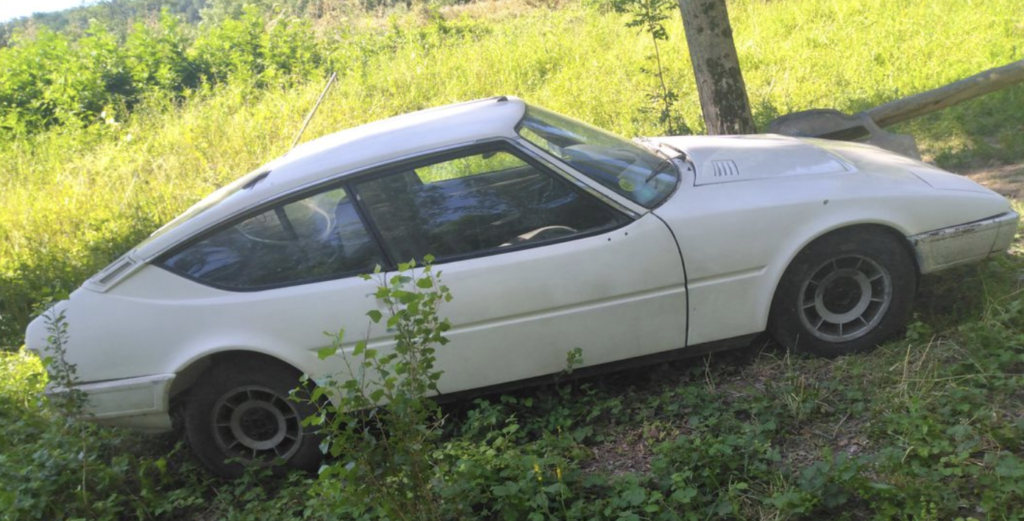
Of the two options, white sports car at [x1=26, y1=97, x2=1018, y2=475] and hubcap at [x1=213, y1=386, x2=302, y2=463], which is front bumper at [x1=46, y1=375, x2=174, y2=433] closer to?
white sports car at [x1=26, y1=97, x2=1018, y2=475]

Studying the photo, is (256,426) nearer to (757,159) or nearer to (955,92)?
(757,159)

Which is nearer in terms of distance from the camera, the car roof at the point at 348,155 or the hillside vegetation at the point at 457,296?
the hillside vegetation at the point at 457,296

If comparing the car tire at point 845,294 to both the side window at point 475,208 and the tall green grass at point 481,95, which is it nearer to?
the side window at point 475,208

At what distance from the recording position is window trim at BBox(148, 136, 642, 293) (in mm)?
4121

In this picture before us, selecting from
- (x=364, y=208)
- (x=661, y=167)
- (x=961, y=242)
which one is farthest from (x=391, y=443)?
(x=961, y=242)

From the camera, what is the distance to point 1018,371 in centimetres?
388

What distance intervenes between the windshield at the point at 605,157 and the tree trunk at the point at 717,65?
7.30ft

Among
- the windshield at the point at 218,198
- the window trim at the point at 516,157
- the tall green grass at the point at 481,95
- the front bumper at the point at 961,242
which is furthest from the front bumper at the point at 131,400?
the front bumper at the point at 961,242

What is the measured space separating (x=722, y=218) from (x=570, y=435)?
1269 mm

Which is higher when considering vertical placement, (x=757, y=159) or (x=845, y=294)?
(x=757, y=159)

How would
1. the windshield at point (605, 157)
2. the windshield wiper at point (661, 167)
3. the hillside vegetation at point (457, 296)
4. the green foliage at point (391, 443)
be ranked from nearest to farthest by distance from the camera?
the green foliage at point (391, 443) < the hillside vegetation at point (457, 296) < the windshield at point (605, 157) < the windshield wiper at point (661, 167)

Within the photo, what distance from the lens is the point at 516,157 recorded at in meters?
4.29

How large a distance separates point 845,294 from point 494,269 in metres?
1.77

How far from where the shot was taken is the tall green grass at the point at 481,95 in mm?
7832
